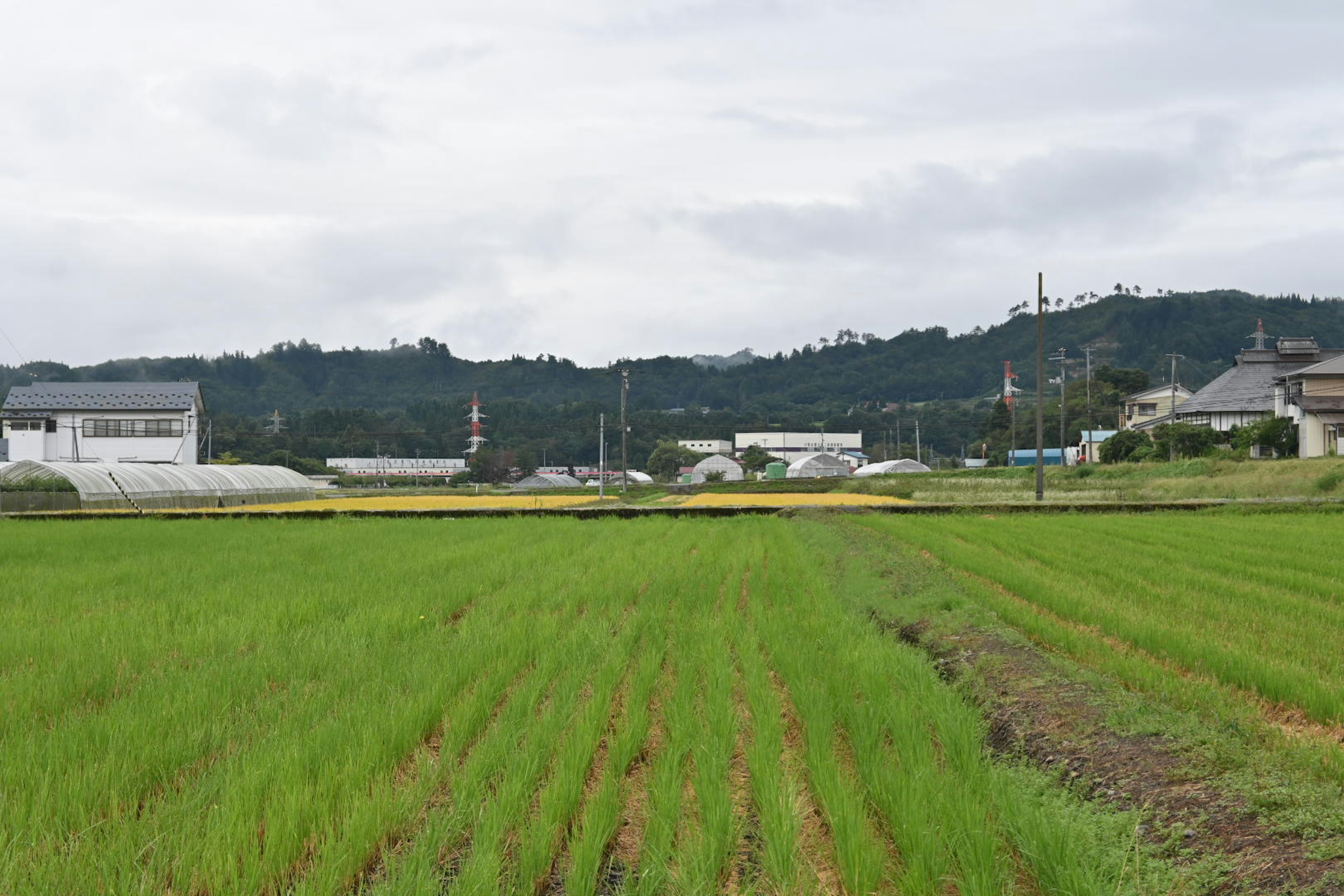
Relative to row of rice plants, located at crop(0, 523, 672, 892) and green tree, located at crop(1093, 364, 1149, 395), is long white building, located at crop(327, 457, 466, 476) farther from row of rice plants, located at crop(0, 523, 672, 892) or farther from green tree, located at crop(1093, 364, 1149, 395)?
row of rice plants, located at crop(0, 523, 672, 892)

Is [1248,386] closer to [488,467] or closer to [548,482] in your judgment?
[548,482]

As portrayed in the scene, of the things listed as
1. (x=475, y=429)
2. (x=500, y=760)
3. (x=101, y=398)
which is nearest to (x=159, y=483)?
(x=101, y=398)

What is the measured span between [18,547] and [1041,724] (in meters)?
15.0

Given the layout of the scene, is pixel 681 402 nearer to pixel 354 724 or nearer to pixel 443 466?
pixel 443 466

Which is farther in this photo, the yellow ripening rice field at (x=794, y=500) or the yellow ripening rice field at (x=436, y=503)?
the yellow ripening rice field at (x=794, y=500)

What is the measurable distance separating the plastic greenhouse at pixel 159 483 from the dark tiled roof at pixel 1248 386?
1871 inches

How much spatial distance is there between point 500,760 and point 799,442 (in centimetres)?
11348

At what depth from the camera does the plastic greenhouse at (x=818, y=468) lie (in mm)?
83125

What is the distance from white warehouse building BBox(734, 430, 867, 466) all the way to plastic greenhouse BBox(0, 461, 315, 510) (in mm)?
74773

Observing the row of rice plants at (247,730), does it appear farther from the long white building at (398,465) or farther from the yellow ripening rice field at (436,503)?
the long white building at (398,465)

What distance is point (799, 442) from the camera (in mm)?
116688

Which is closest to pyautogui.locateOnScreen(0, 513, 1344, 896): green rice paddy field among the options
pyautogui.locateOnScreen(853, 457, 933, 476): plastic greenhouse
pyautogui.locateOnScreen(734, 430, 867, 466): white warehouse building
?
pyautogui.locateOnScreen(853, 457, 933, 476): plastic greenhouse

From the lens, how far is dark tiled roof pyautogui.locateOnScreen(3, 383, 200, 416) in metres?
51.9

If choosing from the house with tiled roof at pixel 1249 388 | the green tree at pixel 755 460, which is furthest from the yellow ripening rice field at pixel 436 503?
the green tree at pixel 755 460
